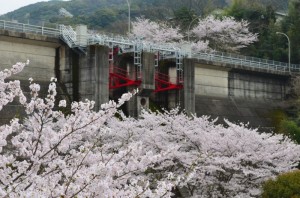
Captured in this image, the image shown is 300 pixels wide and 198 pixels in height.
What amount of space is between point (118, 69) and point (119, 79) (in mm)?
512

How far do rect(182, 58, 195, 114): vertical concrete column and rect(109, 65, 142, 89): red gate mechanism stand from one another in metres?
3.75

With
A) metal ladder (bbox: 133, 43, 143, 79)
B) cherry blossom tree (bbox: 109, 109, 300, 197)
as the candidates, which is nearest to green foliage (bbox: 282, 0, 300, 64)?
metal ladder (bbox: 133, 43, 143, 79)

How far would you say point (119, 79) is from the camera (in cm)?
2586

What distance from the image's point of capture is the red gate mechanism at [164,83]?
28.0 meters

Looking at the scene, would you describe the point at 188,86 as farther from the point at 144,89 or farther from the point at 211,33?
the point at 211,33

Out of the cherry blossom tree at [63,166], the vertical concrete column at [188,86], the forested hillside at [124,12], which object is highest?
the forested hillside at [124,12]

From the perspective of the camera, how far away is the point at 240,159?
16.1m

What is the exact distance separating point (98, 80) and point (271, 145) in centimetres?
906

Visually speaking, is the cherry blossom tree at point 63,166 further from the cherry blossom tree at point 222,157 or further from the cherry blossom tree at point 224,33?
the cherry blossom tree at point 224,33

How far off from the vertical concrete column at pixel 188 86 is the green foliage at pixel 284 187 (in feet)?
46.2

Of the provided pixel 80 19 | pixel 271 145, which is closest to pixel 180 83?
pixel 271 145

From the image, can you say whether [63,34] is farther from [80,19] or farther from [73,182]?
[80,19]

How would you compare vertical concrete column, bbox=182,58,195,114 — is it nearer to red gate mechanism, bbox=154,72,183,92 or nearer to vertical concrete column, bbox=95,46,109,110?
red gate mechanism, bbox=154,72,183,92

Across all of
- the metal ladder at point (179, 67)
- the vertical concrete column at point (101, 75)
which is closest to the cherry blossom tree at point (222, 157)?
the vertical concrete column at point (101, 75)
